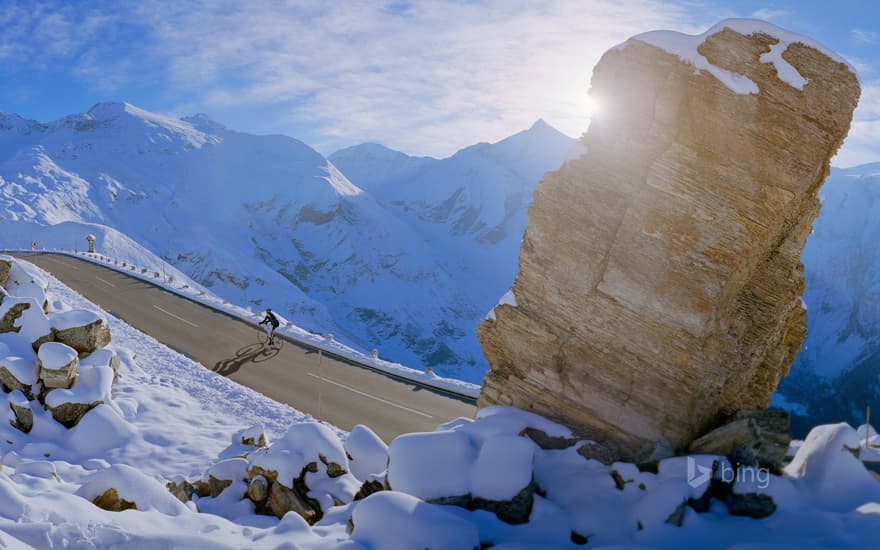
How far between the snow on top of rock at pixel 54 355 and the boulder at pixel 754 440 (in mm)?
16054

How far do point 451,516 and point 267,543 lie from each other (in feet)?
8.37

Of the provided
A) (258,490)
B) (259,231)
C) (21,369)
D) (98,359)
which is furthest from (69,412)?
(259,231)

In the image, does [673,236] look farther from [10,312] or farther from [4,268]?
[4,268]

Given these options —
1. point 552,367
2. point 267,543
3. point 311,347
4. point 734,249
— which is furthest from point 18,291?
point 734,249

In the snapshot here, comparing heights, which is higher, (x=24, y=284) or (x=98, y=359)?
(x=24, y=284)

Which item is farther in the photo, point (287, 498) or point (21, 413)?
point (21, 413)

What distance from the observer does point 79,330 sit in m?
16.7

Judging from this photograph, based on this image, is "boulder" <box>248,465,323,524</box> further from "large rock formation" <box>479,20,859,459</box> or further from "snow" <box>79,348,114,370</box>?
"snow" <box>79,348,114,370</box>

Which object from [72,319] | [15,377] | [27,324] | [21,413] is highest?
[72,319]

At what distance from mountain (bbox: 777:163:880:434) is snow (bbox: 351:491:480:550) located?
109 m

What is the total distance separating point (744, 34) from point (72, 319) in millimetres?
19184

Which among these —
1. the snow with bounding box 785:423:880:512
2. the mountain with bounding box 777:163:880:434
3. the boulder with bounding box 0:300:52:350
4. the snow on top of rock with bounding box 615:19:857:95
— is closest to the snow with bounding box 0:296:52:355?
the boulder with bounding box 0:300:52:350

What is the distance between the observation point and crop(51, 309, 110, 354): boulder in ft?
54.0

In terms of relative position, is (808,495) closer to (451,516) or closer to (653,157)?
(451,516)
